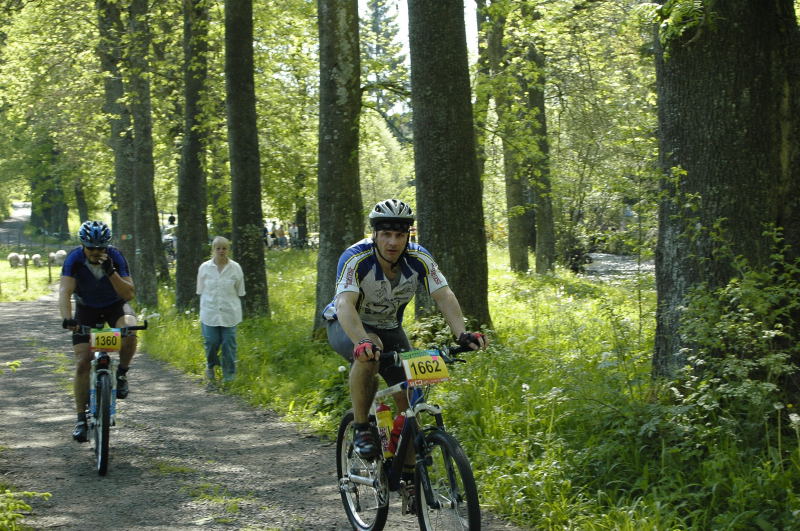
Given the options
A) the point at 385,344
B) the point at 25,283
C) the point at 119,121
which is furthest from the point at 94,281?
the point at 25,283

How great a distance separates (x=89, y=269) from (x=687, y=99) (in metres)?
5.61

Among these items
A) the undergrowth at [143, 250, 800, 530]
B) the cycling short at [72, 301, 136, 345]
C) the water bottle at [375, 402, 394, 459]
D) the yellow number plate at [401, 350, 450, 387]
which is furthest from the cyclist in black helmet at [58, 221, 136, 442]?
the yellow number plate at [401, 350, 450, 387]

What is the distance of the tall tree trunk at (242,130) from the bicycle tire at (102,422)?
28.1ft

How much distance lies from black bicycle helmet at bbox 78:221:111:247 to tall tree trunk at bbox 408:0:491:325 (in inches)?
134

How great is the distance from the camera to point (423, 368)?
208 inches

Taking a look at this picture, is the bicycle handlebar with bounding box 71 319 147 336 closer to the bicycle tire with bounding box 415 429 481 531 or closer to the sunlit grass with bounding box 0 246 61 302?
the bicycle tire with bounding box 415 429 481 531

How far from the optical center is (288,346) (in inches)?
526

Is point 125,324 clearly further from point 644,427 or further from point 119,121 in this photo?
point 119,121

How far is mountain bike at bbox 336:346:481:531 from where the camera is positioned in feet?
16.3

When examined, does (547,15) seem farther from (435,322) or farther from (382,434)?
(382,434)

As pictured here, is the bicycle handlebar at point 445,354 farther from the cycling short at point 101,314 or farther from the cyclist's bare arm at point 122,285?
the cycling short at point 101,314

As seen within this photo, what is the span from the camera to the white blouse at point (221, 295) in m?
12.8

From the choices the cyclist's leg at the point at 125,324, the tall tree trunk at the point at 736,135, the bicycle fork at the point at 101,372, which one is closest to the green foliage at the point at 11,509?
the bicycle fork at the point at 101,372

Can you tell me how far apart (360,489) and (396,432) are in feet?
2.80
